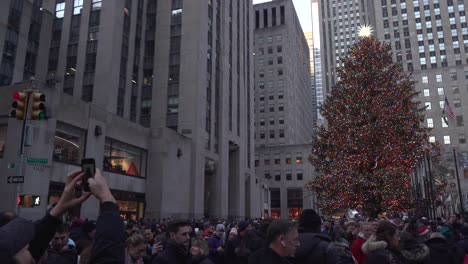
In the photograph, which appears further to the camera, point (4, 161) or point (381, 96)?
point (381, 96)

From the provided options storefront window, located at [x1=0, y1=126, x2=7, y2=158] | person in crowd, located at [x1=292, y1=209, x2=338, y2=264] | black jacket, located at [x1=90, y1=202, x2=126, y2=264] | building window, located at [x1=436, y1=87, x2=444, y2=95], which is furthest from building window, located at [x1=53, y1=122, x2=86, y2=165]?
building window, located at [x1=436, y1=87, x2=444, y2=95]

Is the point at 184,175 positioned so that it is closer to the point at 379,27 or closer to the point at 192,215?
the point at 192,215

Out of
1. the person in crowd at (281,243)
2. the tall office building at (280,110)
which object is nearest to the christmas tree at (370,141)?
the person in crowd at (281,243)

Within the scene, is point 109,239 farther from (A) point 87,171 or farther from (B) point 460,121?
(B) point 460,121

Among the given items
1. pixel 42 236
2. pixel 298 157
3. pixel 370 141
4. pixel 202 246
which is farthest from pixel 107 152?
pixel 298 157

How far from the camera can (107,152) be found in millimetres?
35594

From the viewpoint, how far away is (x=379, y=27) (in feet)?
379

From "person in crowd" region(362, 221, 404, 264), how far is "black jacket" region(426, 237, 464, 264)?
1146 millimetres

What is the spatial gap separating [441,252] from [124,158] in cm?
3439

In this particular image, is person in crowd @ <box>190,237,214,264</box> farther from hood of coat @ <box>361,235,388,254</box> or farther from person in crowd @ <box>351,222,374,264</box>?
person in crowd @ <box>351,222,374,264</box>

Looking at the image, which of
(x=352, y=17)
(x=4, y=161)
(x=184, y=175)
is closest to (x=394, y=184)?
(x=184, y=175)

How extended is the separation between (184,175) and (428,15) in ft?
331

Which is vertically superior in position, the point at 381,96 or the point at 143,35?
the point at 143,35

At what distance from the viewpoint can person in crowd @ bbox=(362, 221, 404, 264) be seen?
5.07 meters
